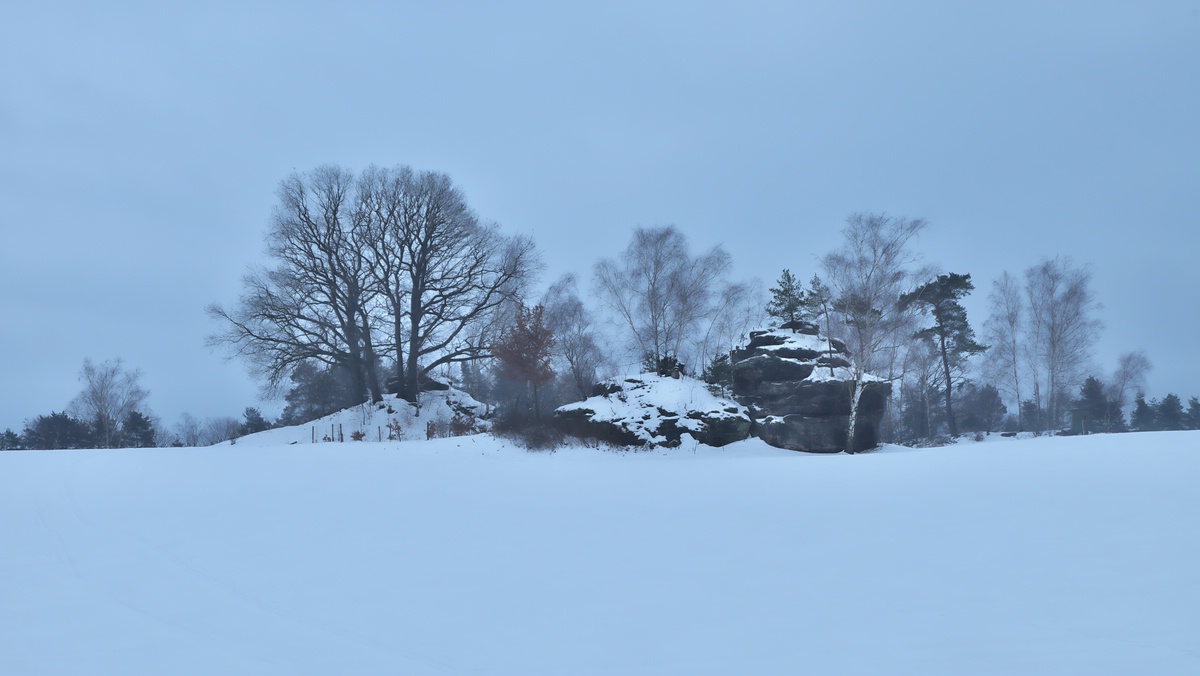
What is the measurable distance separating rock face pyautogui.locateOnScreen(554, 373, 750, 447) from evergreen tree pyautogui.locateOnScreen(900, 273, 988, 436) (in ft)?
39.1

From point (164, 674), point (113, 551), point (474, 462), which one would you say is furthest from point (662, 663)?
point (474, 462)

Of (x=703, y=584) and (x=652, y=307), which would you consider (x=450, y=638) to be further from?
(x=652, y=307)

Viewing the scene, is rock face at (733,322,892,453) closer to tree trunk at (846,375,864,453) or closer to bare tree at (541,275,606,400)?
tree trunk at (846,375,864,453)

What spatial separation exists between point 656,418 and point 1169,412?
2064cm

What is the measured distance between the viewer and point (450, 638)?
4516 mm

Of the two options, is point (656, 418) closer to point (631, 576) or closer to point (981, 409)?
point (631, 576)

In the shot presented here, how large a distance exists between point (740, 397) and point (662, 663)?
19948 millimetres

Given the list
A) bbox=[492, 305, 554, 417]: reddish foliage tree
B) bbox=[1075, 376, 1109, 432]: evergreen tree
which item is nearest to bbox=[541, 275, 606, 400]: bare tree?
bbox=[492, 305, 554, 417]: reddish foliage tree

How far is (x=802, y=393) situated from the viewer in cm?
2223

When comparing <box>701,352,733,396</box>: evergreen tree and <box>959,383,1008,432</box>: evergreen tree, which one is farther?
<box>959,383,1008,432</box>: evergreen tree

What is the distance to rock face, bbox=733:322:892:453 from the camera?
21.6 m

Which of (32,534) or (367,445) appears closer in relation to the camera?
(32,534)

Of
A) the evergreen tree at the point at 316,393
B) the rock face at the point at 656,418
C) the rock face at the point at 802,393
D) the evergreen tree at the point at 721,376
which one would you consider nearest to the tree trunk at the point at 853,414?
the rock face at the point at 802,393

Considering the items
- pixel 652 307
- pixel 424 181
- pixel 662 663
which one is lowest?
pixel 662 663
